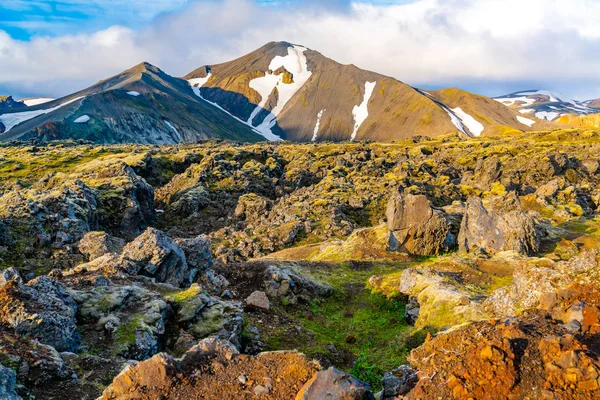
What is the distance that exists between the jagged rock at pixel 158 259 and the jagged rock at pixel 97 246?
12.5 m

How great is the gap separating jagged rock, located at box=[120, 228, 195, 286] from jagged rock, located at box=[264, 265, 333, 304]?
556 cm

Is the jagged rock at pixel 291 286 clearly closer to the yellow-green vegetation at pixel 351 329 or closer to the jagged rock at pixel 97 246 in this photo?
the yellow-green vegetation at pixel 351 329

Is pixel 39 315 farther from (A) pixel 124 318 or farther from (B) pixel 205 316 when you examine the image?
(B) pixel 205 316

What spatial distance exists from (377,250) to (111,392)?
32.8m

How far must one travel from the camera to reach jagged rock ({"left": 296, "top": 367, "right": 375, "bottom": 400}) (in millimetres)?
9703

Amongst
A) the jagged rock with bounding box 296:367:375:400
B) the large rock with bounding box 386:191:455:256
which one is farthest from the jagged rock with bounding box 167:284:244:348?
the large rock with bounding box 386:191:455:256

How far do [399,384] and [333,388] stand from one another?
220 cm

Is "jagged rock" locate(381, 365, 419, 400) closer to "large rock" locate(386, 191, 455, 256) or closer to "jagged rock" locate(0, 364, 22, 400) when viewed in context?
"jagged rock" locate(0, 364, 22, 400)

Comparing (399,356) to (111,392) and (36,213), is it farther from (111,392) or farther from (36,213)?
(36,213)

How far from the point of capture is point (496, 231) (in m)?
37.3

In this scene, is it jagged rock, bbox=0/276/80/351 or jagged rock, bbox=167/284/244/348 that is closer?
jagged rock, bbox=0/276/80/351

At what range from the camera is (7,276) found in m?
18.4

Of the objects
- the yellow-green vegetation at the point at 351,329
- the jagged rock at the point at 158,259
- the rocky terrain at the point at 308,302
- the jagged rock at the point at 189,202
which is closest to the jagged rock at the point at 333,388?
the rocky terrain at the point at 308,302

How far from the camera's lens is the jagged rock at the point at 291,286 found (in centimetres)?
2627
